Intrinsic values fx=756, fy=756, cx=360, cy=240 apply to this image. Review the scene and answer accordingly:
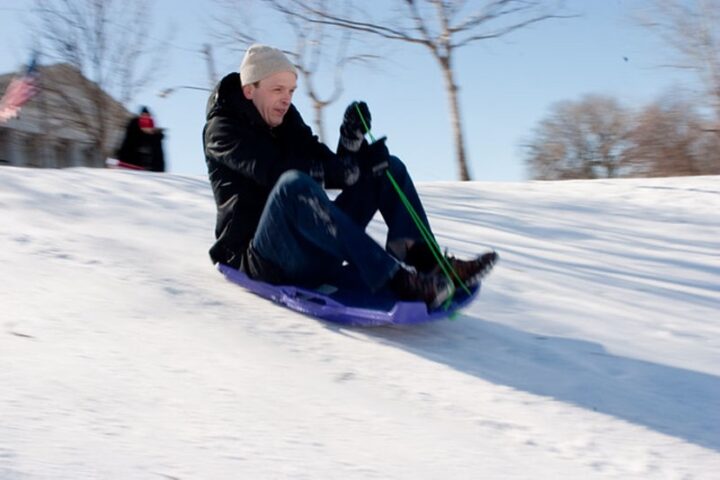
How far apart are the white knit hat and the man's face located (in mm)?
21

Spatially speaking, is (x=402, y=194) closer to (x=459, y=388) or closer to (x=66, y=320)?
(x=459, y=388)

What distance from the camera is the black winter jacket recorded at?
3.01m

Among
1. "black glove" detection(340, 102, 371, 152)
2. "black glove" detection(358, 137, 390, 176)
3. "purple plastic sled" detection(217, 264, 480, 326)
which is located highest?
"black glove" detection(340, 102, 371, 152)

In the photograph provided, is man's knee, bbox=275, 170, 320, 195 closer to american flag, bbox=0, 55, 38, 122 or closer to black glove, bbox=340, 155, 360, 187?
black glove, bbox=340, 155, 360, 187

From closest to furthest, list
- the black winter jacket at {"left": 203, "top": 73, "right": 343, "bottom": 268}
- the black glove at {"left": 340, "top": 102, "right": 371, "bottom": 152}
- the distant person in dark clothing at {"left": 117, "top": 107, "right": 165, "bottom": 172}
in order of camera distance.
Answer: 1. the black glove at {"left": 340, "top": 102, "right": 371, "bottom": 152}
2. the black winter jacket at {"left": 203, "top": 73, "right": 343, "bottom": 268}
3. the distant person in dark clothing at {"left": 117, "top": 107, "right": 165, "bottom": 172}

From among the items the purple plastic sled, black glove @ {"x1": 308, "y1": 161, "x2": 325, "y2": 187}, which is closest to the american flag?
the purple plastic sled

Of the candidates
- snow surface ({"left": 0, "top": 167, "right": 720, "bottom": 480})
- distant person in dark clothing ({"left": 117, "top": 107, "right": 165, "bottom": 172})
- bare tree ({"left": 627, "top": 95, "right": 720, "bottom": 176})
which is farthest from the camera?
bare tree ({"left": 627, "top": 95, "right": 720, "bottom": 176})

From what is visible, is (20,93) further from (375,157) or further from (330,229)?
(330,229)

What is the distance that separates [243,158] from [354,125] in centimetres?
48

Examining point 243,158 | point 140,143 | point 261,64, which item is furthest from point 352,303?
point 140,143

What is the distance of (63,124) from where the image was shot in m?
20.4

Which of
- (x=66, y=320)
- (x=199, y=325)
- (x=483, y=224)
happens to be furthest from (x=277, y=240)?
(x=483, y=224)

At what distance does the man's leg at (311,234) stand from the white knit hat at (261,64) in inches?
22.4

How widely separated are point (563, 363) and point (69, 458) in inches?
69.8
